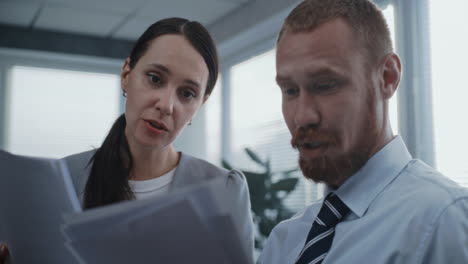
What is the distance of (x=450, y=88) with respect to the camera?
237 cm

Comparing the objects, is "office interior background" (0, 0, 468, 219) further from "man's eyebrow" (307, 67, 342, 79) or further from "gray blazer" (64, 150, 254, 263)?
"man's eyebrow" (307, 67, 342, 79)

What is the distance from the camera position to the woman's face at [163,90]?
1.24m

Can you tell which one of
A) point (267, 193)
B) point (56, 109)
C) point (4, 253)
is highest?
point (56, 109)

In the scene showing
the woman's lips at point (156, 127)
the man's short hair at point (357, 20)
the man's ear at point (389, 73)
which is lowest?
the woman's lips at point (156, 127)

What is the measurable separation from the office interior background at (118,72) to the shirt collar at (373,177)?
68.3 inches

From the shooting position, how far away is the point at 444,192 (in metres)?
0.77

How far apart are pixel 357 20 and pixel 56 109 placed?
433 centimetres

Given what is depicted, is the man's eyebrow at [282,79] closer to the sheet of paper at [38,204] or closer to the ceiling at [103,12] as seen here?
the sheet of paper at [38,204]

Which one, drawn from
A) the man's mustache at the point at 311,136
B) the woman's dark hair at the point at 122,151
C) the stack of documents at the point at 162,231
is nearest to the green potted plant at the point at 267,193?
the woman's dark hair at the point at 122,151

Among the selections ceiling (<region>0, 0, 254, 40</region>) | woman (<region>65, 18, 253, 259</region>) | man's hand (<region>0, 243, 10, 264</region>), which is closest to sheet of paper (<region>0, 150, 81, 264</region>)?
man's hand (<region>0, 243, 10, 264</region>)

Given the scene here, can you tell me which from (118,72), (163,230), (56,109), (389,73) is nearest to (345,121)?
(389,73)

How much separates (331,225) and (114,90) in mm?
4472

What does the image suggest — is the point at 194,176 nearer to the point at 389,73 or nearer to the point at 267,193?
the point at 389,73

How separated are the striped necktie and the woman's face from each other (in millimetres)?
504
